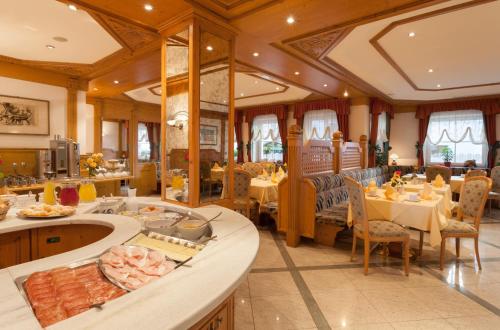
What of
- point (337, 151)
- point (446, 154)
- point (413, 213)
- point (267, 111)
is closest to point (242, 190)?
point (337, 151)

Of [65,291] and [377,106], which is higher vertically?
[377,106]

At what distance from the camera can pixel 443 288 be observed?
106 inches

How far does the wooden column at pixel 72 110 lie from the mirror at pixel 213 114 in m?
4.30

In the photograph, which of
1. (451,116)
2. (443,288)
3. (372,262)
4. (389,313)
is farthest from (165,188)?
(451,116)

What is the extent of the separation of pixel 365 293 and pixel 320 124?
21.8 feet

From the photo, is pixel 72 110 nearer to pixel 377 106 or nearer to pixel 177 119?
pixel 177 119

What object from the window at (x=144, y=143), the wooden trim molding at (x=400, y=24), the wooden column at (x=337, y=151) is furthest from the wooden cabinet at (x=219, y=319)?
the window at (x=144, y=143)

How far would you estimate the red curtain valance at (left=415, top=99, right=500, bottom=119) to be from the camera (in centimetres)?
725

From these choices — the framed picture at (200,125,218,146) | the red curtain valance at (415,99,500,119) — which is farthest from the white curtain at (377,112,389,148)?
the framed picture at (200,125,218,146)

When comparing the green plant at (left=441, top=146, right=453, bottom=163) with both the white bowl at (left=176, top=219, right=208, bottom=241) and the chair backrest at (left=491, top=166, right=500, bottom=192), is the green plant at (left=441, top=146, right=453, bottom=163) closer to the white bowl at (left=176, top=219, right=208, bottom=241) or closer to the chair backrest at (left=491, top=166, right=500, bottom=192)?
the chair backrest at (left=491, top=166, right=500, bottom=192)

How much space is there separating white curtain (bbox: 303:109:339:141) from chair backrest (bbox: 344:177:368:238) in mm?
5409

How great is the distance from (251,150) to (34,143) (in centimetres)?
630

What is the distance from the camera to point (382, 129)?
8.26 m

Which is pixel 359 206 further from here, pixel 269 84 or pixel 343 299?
pixel 269 84
